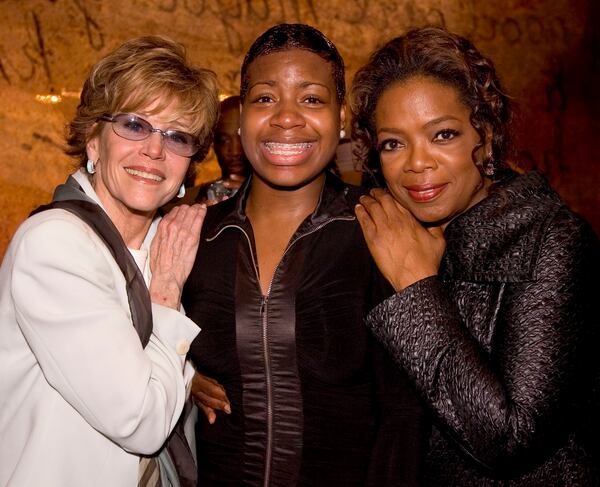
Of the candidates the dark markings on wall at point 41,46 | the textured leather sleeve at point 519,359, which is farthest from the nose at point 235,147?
the textured leather sleeve at point 519,359

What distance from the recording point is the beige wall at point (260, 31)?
418 centimetres

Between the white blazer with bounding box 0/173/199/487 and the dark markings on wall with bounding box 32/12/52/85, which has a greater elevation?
the dark markings on wall with bounding box 32/12/52/85

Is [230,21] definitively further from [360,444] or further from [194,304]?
[360,444]

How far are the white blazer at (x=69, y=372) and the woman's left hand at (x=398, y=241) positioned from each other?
2.22 ft

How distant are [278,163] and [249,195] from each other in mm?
242

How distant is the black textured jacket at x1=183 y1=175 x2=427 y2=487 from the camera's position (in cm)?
185

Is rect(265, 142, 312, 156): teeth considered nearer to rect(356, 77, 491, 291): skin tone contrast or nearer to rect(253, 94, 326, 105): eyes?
rect(253, 94, 326, 105): eyes

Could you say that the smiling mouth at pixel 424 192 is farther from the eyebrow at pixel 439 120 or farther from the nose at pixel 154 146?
the nose at pixel 154 146

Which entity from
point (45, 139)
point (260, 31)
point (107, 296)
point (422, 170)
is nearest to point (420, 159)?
point (422, 170)

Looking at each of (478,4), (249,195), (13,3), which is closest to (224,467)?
(249,195)

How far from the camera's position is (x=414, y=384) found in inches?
64.5

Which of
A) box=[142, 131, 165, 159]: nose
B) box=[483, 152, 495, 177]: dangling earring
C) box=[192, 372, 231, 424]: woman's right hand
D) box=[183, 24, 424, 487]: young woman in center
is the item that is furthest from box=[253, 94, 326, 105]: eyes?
box=[192, 372, 231, 424]: woman's right hand

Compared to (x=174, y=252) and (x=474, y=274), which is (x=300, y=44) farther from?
(x=474, y=274)

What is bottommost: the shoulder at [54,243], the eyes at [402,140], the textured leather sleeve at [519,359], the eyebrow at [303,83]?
the textured leather sleeve at [519,359]
